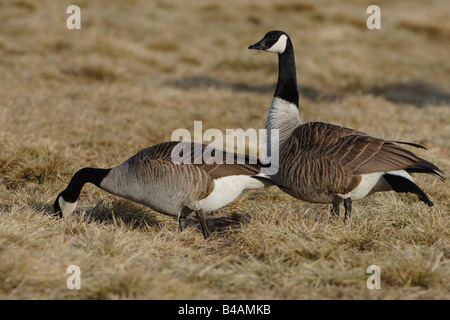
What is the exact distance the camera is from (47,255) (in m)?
3.97

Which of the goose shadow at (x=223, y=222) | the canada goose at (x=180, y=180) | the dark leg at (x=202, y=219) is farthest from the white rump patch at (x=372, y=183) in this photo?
the dark leg at (x=202, y=219)

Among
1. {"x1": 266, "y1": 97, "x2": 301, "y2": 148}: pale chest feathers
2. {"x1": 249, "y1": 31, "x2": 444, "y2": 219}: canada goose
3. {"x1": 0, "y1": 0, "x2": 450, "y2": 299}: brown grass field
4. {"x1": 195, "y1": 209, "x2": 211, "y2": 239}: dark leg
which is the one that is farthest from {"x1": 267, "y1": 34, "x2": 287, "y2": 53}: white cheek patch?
{"x1": 195, "y1": 209, "x2": 211, "y2": 239}: dark leg

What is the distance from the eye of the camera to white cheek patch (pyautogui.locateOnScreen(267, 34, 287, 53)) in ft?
19.5

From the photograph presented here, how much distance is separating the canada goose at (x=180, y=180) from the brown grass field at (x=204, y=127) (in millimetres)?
331

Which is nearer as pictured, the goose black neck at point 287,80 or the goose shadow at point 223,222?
the goose shadow at point 223,222

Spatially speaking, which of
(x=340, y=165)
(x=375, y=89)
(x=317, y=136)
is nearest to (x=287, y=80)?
(x=317, y=136)

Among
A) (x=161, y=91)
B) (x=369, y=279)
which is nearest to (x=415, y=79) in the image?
(x=161, y=91)

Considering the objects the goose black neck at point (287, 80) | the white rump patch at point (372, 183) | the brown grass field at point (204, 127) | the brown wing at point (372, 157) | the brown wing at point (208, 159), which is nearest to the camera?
the brown grass field at point (204, 127)

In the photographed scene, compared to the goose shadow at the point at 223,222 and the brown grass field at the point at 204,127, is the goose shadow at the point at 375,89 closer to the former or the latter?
the brown grass field at the point at 204,127

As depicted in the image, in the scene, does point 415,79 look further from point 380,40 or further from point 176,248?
point 176,248

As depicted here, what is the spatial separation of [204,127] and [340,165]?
4.88m

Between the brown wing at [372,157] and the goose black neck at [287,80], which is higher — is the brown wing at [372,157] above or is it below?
below

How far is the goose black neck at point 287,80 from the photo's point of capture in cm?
587
